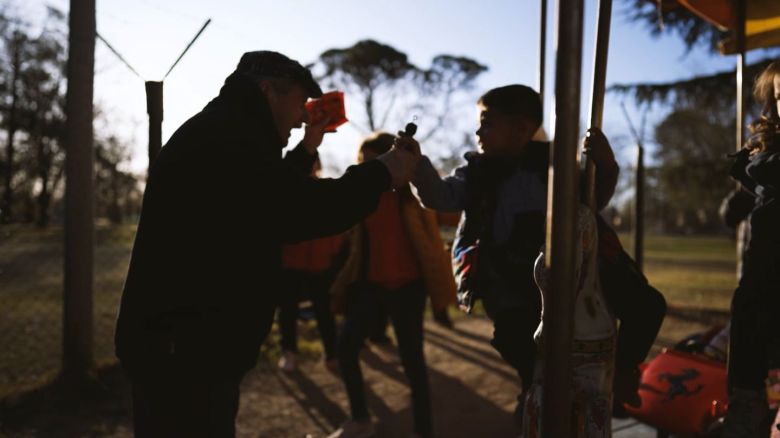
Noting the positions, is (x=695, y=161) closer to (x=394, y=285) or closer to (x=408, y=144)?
(x=394, y=285)

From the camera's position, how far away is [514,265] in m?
2.07

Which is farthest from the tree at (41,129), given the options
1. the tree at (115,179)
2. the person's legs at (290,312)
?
the person's legs at (290,312)

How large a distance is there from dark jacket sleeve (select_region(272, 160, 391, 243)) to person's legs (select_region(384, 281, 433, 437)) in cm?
166

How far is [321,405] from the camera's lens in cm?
418

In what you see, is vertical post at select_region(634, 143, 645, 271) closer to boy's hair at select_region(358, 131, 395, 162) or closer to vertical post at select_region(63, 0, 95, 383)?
boy's hair at select_region(358, 131, 395, 162)

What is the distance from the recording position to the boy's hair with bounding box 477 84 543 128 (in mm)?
2201

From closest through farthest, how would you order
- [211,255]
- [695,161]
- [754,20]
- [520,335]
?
1. [211,255]
2. [520,335]
3. [754,20]
4. [695,161]

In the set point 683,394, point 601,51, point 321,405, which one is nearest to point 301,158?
point 601,51

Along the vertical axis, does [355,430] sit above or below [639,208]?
below

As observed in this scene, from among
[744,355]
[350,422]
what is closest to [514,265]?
[744,355]

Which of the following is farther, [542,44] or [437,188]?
[542,44]

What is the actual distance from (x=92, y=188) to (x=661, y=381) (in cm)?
367

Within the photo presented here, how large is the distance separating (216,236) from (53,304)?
→ 300 inches

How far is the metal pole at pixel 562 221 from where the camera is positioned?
1.14 meters
